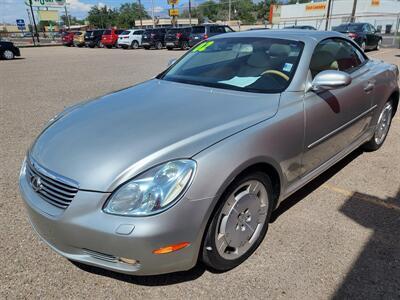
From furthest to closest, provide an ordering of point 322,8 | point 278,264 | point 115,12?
point 115,12
point 322,8
point 278,264

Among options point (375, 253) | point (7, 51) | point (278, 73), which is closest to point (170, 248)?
point (375, 253)

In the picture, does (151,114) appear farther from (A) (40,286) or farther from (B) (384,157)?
(B) (384,157)

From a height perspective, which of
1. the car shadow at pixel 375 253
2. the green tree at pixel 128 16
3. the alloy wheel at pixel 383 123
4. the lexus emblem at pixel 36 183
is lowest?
the green tree at pixel 128 16

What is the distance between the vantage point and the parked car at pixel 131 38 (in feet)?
97.5

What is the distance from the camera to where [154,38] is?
28.9 meters

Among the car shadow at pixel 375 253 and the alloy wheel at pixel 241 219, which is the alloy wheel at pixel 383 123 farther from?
the alloy wheel at pixel 241 219

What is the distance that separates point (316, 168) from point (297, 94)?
0.75 m

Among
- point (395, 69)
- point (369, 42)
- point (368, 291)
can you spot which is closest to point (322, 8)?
point (369, 42)

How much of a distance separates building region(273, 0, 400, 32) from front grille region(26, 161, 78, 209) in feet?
138

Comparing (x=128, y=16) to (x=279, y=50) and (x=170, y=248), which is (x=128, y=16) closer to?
(x=279, y=50)

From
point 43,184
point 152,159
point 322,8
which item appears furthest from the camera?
point 322,8

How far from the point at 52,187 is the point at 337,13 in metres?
58.9

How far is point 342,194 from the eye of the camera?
3.62m

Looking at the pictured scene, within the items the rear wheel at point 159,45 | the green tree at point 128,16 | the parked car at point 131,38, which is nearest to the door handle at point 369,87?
the rear wheel at point 159,45
